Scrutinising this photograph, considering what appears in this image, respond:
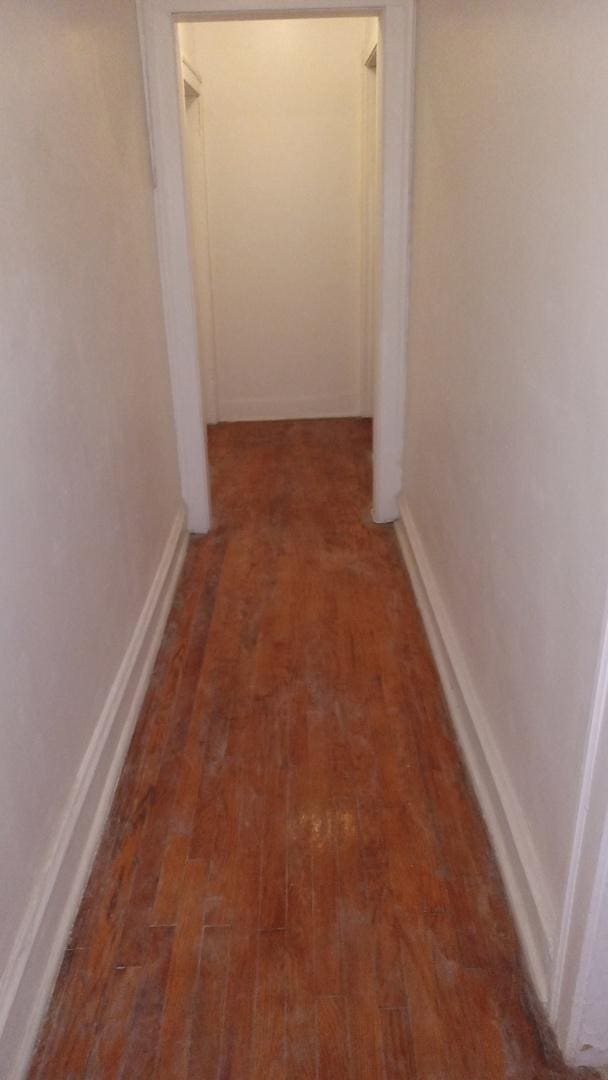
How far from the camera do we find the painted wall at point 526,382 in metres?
1.26

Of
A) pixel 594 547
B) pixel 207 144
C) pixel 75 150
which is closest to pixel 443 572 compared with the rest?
pixel 594 547

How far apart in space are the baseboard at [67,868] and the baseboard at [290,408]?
8.76 feet

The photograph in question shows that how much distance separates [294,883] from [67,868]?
0.49 metres

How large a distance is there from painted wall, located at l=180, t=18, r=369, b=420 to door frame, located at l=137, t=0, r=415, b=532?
5.27 ft

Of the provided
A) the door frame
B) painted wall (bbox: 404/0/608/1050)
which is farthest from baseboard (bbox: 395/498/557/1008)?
the door frame

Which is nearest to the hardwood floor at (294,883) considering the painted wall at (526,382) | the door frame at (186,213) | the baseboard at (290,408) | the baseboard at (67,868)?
the baseboard at (67,868)

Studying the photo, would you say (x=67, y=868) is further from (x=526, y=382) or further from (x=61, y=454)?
(x=526, y=382)

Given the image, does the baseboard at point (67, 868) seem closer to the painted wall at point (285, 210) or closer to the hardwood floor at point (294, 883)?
the hardwood floor at point (294, 883)

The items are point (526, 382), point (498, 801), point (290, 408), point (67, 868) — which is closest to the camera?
point (526, 382)

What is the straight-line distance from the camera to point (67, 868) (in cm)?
171

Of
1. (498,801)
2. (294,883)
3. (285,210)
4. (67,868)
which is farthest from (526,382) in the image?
(285,210)

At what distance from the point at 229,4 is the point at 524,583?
2.27 meters

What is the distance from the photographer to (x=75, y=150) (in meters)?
1.95

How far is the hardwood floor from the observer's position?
147 cm
